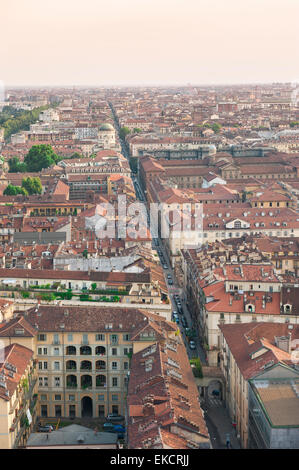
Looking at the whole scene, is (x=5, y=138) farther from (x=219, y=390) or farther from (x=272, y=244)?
(x=219, y=390)

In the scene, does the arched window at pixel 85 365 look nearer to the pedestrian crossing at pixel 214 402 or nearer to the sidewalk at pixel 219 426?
the sidewalk at pixel 219 426

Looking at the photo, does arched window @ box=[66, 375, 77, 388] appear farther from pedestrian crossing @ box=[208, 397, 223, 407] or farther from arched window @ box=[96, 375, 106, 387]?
pedestrian crossing @ box=[208, 397, 223, 407]

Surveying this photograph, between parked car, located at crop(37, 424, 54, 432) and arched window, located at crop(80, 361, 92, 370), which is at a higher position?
arched window, located at crop(80, 361, 92, 370)

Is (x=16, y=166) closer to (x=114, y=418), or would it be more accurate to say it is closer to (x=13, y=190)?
(x=13, y=190)

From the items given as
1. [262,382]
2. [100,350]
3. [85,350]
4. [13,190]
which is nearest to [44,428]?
[85,350]

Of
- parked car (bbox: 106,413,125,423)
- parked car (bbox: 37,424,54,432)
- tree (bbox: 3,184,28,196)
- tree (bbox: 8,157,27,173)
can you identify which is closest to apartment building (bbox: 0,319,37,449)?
parked car (bbox: 37,424,54,432)
